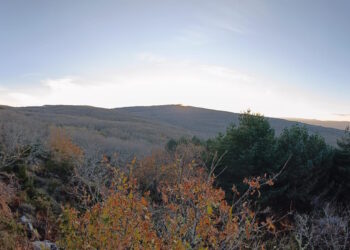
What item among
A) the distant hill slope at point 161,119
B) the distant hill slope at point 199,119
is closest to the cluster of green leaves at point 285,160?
the distant hill slope at point 161,119

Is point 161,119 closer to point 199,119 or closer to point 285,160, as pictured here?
point 199,119

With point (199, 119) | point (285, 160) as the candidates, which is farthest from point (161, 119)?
point (285, 160)

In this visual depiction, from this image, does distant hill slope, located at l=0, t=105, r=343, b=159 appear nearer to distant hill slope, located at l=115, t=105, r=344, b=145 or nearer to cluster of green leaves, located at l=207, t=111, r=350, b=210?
distant hill slope, located at l=115, t=105, r=344, b=145

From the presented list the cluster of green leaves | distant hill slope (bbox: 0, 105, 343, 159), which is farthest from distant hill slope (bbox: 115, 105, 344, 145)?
the cluster of green leaves

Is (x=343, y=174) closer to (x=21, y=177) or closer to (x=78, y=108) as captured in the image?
(x=21, y=177)

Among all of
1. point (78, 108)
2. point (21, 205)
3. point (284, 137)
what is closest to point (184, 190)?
point (21, 205)

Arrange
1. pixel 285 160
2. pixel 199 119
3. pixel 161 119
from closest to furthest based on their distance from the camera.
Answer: pixel 285 160, pixel 161 119, pixel 199 119

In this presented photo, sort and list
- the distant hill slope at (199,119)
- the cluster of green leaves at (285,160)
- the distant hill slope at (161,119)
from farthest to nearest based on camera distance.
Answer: the distant hill slope at (199,119)
the distant hill slope at (161,119)
the cluster of green leaves at (285,160)

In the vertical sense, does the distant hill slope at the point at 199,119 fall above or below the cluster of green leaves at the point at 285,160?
above

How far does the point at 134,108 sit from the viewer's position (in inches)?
5202

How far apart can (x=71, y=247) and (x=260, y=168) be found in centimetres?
1293

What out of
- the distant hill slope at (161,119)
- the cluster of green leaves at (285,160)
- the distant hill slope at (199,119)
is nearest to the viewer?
the cluster of green leaves at (285,160)

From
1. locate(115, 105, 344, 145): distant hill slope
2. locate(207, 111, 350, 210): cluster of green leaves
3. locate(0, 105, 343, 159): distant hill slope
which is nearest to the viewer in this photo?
locate(207, 111, 350, 210): cluster of green leaves

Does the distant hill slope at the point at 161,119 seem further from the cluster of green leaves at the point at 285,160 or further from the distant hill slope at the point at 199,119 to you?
the cluster of green leaves at the point at 285,160
